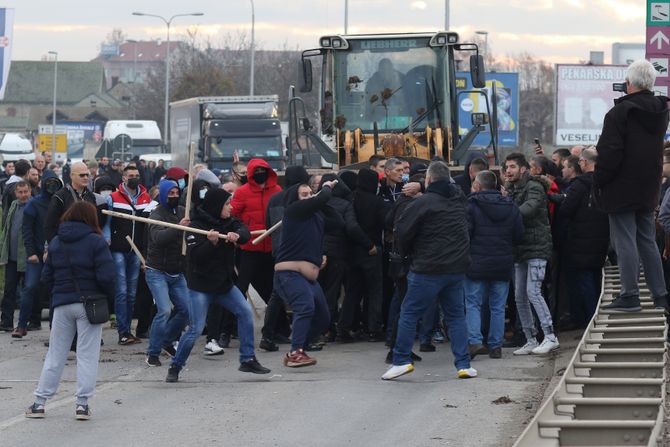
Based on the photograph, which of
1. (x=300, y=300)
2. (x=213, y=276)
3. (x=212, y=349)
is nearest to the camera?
(x=213, y=276)

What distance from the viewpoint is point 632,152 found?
988 cm

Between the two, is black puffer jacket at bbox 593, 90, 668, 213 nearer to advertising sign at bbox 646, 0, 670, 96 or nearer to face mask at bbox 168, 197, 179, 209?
face mask at bbox 168, 197, 179, 209

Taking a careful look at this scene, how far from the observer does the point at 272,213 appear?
1430 cm

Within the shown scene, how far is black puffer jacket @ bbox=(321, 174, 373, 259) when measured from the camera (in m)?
14.4

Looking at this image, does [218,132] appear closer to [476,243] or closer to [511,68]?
[476,243]

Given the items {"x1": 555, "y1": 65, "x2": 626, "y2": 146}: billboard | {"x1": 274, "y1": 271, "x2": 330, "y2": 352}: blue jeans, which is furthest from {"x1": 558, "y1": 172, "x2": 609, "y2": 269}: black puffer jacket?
{"x1": 555, "y1": 65, "x2": 626, "y2": 146}: billboard

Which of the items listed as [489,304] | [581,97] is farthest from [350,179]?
[581,97]

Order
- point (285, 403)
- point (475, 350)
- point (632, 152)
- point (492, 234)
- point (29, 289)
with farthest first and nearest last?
1. point (29, 289)
2. point (475, 350)
3. point (492, 234)
4. point (285, 403)
5. point (632, 152)

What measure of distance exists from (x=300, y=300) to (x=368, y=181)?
Result: 2.28 metres

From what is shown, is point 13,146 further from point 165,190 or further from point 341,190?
point 165,190

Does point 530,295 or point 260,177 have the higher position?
point 260,177

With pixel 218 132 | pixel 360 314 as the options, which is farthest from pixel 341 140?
pixel 218 132

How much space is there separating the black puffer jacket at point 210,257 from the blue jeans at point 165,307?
1.02 m

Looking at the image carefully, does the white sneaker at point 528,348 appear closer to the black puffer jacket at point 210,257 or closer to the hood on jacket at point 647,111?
the black puffer jacket at point 210,257
